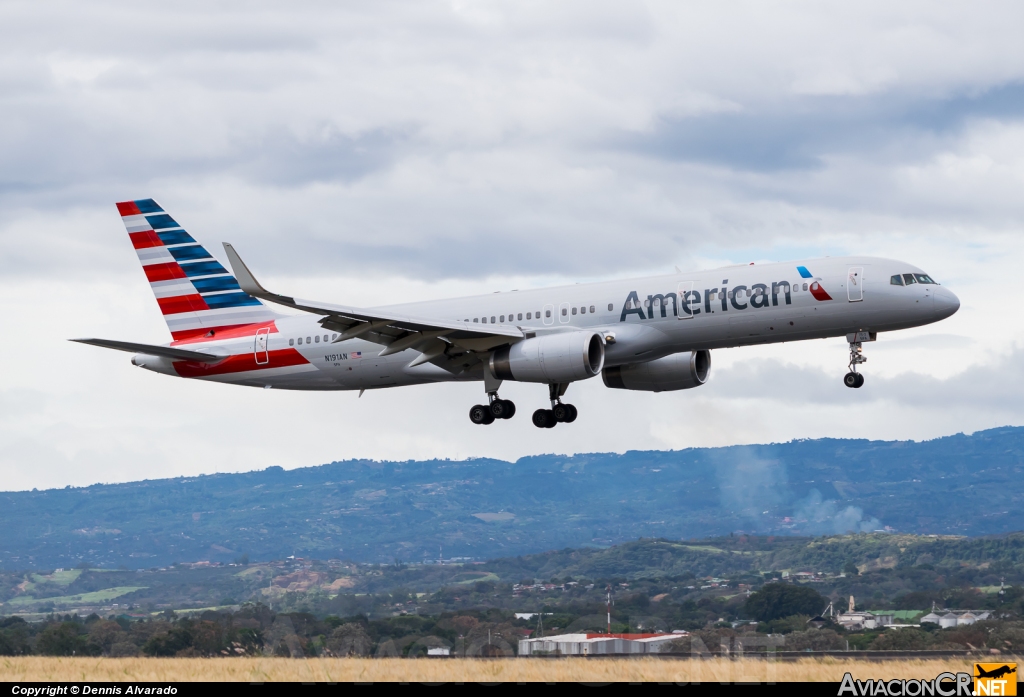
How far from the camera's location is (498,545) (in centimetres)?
17338

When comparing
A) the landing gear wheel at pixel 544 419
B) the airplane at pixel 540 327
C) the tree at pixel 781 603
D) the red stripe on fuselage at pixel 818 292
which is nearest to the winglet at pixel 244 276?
the airplane at pixel 540 327

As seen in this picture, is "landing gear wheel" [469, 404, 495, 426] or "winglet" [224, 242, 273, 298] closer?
"winglet" [224, 242, 273, 298]

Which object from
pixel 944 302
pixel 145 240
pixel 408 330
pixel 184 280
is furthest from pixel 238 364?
pixel 944 302

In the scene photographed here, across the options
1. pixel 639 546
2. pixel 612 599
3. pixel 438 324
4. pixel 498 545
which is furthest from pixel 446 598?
pixel 498 545

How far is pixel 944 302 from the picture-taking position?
44781 millimetres

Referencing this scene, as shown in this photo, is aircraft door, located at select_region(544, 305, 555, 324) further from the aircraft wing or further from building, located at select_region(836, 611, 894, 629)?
building, located at select_region(836, 611, 894, 629)

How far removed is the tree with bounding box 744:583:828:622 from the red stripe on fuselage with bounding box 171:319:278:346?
92.9 ft

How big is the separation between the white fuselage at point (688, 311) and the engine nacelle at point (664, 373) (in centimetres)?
403

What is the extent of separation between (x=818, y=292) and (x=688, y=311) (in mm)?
4433

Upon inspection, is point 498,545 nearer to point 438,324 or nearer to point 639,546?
point 639,546

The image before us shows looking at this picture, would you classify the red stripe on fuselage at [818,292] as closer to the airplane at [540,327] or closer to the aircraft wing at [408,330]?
the airplane at [540,327]

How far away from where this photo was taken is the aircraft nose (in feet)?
147

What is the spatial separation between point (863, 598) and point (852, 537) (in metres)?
43.8

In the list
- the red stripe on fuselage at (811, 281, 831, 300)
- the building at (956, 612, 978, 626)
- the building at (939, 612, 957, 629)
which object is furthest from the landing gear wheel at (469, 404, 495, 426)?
the building at (956, 612, 978, 626)
